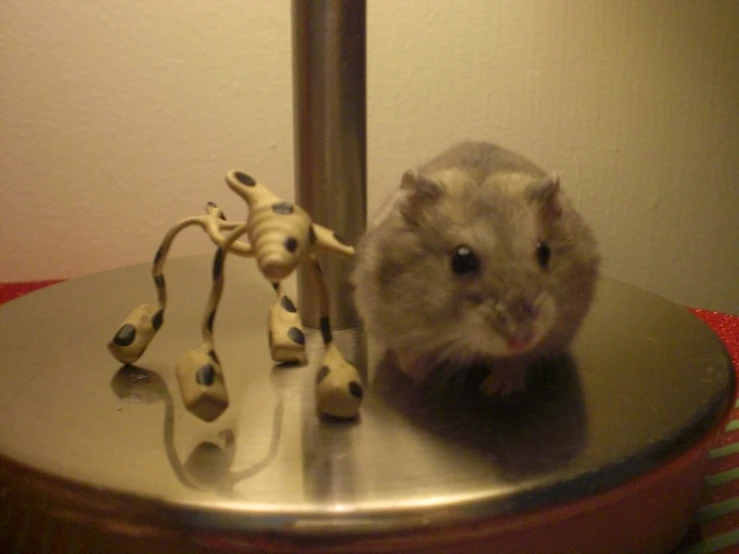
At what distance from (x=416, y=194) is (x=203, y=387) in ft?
0.68

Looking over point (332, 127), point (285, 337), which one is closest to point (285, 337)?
point (285, 337)

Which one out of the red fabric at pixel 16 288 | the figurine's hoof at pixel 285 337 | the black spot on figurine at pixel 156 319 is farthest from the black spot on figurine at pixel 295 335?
the red fabric at pixel 16 288

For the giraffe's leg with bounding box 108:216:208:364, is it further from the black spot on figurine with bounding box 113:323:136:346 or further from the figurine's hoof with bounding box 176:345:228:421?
the figurine's hoof with bounding box 176:345:228:421

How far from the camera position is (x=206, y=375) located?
1.59 feet

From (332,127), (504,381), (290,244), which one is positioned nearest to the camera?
(290,244)

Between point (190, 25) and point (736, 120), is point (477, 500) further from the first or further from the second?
point (736, 120)

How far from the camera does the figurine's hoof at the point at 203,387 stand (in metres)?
0.48

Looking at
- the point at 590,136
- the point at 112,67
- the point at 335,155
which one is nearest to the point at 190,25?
the point at 112,67

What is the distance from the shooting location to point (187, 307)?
2.44 feet

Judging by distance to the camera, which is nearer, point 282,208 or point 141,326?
point 282,208

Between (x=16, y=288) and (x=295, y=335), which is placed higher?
(x=295, y=335)

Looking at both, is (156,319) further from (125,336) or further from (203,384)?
(203,384)

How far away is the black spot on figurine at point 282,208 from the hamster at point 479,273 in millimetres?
116

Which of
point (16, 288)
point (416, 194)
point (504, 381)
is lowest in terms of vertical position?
point (16, 288)
